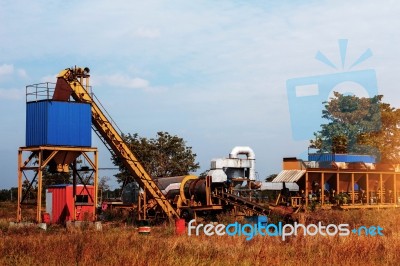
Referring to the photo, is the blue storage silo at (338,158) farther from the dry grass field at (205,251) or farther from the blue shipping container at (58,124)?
the dry grass field at (205,251)

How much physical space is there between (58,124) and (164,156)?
3145 cm

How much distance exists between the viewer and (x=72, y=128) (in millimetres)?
34750

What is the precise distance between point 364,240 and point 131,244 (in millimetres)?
8357

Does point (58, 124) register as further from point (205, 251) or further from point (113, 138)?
point (205, 251)

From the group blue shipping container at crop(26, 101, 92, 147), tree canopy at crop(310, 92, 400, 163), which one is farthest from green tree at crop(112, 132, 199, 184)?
blue shipping container at crop(26, 101, 92, 147)

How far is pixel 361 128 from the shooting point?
7938 centimetres

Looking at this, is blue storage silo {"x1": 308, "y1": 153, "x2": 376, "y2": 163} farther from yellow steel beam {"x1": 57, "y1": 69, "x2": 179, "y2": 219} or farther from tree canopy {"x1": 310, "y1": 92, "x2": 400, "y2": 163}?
yellow steel beam {"x1": 57, "y1": 69, "x2": 179, "y2": 219}

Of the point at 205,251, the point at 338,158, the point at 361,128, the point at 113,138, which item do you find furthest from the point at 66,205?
the point at 361,128

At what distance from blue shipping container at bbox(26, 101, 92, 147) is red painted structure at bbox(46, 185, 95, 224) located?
161 inches

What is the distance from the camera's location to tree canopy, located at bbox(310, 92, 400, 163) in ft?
218

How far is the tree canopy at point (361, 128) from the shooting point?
66.4 m

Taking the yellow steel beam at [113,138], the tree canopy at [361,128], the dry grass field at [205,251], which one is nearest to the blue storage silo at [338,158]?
the tree canopy at [361,128]

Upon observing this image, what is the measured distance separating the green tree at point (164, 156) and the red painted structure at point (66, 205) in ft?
78.3

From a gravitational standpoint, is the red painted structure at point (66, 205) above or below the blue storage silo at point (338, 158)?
below
